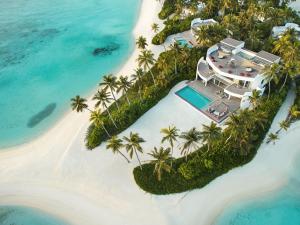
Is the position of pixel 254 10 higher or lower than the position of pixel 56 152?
higher

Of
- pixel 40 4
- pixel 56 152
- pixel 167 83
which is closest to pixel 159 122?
pixel 167 83

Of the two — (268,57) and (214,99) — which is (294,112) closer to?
(214,99)

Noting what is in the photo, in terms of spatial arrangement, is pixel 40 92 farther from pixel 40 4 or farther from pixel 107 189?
pixel 40 4

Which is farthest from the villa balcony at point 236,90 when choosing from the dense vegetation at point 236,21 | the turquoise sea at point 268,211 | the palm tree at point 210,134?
the turquoise sea at point 268,211

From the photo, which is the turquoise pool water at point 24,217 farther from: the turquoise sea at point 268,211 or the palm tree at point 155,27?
the palm tree at point 155,27

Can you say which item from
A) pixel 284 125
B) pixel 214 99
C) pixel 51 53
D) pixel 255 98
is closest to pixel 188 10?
pixel 214 99

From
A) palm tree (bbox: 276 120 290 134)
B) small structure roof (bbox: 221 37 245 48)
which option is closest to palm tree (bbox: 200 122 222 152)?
palm tree (bbox: 276 120 290 134)
